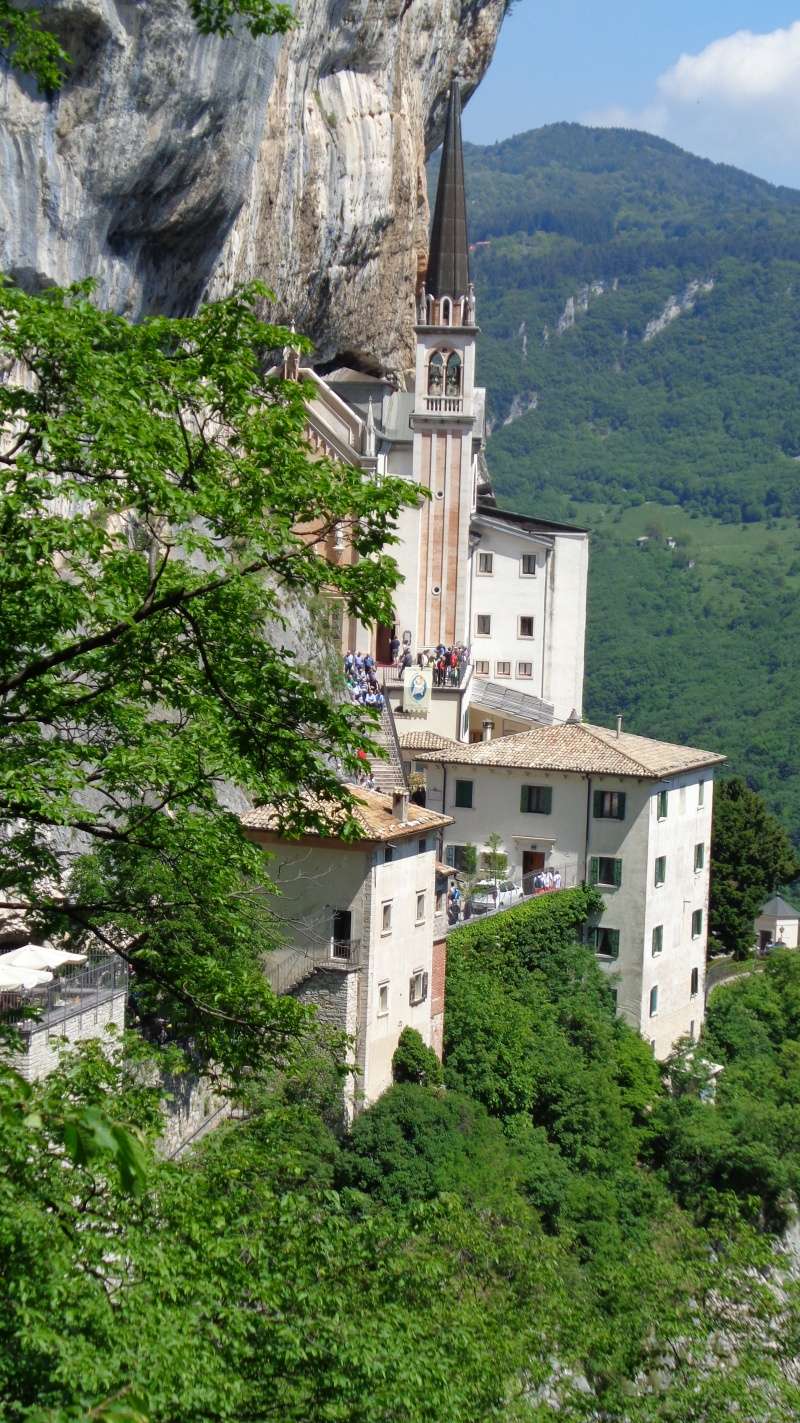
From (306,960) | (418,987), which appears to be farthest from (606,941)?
(306,960)

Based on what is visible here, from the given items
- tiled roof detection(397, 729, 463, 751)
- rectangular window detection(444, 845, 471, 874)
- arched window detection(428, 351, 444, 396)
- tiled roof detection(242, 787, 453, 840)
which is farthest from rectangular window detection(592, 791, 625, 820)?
arched window detection(428, 351, 444, 396)

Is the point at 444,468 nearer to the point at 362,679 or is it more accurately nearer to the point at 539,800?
the point at 362,679

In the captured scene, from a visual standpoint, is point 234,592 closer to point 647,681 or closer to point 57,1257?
point 57,1257

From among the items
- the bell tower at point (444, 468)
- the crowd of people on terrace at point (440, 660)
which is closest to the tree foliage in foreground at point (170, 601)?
the crowd of people on terrace at point (440, 660)

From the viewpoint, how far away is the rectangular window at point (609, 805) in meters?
44.2

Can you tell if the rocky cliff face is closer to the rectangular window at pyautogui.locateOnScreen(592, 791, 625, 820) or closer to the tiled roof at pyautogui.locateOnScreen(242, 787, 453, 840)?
the tiled roof at pyautogui.locateOnScreen(242, 787, 453, 840)

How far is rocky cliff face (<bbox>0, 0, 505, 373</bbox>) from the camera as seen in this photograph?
2716cm

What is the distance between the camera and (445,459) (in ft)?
179

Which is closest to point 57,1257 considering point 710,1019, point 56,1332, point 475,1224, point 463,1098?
point 56,1332

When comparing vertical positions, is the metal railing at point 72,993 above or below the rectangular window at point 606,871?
above

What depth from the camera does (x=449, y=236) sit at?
191 feet

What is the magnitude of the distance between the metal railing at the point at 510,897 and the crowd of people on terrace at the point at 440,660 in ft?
27.4

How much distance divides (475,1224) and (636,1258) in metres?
3.03

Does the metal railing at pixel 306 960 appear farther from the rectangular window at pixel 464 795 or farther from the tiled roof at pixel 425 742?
the tiled roof at pixel 425 742
